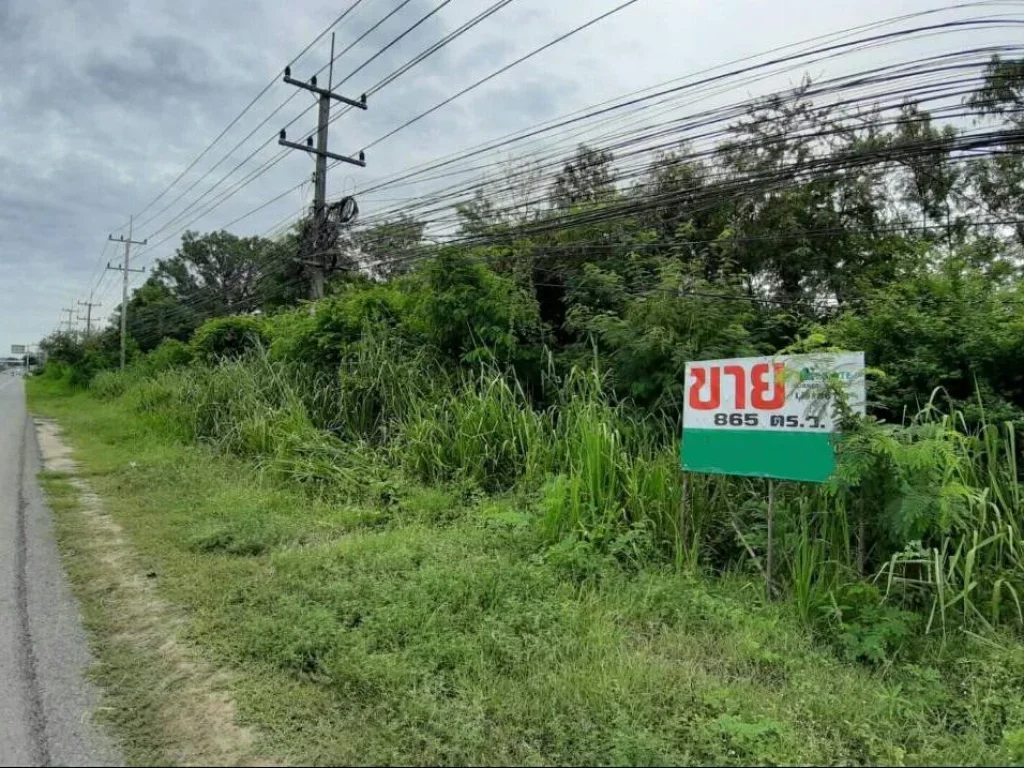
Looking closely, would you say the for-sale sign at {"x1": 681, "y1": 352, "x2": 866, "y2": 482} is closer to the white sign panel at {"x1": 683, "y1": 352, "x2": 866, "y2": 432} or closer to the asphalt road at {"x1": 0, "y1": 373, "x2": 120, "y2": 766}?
the white sign panel at {"x1": 683, "y1": 352, "x2": 866, "y2": 432}

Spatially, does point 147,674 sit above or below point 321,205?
below

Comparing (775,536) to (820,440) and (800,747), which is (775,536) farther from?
(800,747)

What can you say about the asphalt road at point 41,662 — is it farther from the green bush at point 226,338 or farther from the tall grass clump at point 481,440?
the green bush at point 226,338

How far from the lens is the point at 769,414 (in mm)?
3930

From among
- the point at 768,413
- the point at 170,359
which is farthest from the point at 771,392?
the point at 170,359

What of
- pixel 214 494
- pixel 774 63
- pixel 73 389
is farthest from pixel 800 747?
pixel 73 389

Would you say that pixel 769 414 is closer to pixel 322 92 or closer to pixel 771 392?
pixel 771 392

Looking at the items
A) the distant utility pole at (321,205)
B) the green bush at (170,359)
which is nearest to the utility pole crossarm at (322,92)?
the distant utility pole at (321,205)

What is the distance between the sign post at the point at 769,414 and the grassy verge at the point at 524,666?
31.1 inches

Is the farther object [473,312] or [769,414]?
[473,312]

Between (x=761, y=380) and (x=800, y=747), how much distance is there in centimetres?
217

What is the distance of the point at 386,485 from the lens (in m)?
6.31

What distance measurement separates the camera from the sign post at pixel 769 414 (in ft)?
12.0

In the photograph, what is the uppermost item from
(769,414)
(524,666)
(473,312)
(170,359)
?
(473,312)
